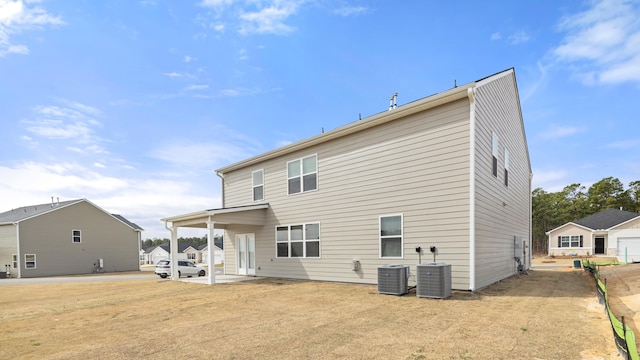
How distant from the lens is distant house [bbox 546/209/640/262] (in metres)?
28.4

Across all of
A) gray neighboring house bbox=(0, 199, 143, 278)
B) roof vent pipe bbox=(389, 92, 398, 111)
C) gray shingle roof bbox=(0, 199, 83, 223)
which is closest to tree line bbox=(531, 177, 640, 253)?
roof vent pipe bbox=(389, 92, 398, 111)

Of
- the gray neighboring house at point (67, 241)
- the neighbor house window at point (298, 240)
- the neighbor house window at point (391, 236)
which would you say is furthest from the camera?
the gray neighboring house at point (67, 241)

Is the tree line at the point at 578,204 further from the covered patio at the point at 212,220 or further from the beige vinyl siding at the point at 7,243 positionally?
the beige vinyl siding at the point at 7,243

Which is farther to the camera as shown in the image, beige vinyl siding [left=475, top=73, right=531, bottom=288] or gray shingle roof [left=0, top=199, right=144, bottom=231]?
gray shingle roof [left=0, top=199, right=144, bottom=231]

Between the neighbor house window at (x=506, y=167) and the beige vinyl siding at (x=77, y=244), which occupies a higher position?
the neighbor house window at (x=506, y=167)

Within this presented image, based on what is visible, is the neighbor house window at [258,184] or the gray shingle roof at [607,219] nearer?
the neighbor house window at [258,184]

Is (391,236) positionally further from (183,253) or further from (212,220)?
(183,253)

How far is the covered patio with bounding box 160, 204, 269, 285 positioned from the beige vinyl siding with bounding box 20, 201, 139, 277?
52.7ft

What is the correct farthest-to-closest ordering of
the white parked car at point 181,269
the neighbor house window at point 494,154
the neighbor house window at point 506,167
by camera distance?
the white parked car at point 181,269 → the neighbor house window at point 506,167 → the neighbor house window at point 494,154

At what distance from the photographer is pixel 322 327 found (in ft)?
19.0

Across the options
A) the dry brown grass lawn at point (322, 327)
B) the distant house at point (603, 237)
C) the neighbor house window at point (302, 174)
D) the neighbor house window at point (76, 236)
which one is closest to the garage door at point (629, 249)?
the distant house at point (603, 237)

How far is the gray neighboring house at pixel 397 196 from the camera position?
356 inches

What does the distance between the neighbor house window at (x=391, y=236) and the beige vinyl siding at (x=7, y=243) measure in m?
27.5

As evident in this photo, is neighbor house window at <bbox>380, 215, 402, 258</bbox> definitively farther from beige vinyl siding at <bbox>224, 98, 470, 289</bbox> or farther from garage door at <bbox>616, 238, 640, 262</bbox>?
garage door at <bbox>616, 238, 640, 262</bbox>
